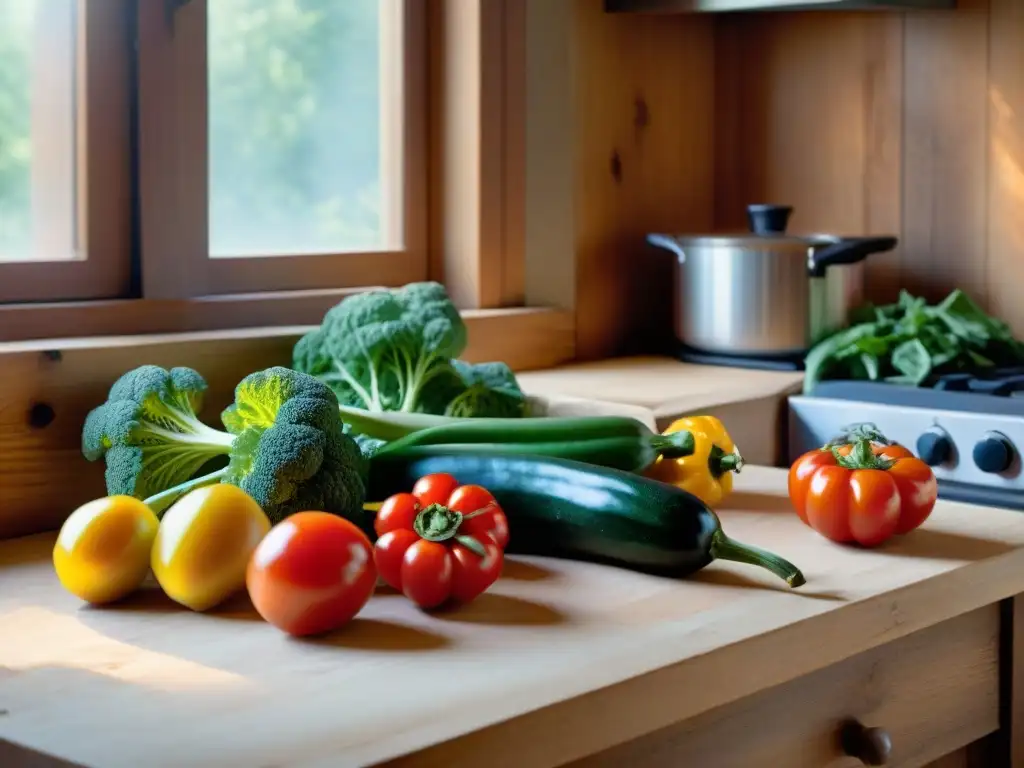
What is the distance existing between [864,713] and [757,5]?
132 centimetres

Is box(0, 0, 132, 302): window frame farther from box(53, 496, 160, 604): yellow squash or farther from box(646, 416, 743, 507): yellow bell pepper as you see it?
box(646, 416, 743, 507): yellow bell pepper

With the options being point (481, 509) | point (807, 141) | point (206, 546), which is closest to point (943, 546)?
point (481, 509)

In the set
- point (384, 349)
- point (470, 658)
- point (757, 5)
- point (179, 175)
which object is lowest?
point (470, 658)

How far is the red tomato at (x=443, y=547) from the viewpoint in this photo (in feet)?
3.99

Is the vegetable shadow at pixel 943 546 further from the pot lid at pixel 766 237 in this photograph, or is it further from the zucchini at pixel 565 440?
the pot lid at pixel 766 237

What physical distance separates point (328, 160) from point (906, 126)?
3.22 feet

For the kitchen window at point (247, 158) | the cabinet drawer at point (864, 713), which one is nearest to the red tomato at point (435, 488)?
the cabinet drawer at point (864, 713)

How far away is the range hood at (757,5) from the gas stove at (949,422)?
2.01ft

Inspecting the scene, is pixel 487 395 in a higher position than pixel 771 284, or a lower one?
lower

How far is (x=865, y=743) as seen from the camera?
126 centimetres

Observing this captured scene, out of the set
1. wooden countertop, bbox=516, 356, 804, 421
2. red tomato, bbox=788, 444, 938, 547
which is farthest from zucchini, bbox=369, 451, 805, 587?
wooden countertop, bbox=516, 356, 804, 421

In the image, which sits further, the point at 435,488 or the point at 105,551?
the point at 435,488

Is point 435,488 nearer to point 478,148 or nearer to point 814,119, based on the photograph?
point 478,148

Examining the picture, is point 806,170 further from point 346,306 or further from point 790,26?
point 346,306
